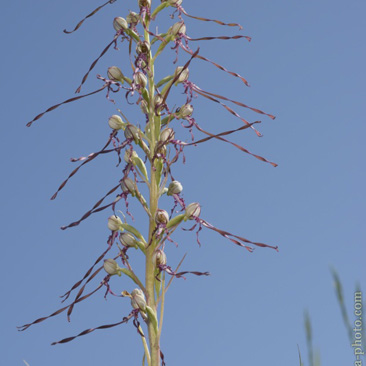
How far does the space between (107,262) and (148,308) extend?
61cm

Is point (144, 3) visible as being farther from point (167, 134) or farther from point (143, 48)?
point (167, 134)

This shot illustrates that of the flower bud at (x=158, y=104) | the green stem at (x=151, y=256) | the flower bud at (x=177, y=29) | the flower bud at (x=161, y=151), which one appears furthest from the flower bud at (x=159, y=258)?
the flower bud at (x=177, y=29)

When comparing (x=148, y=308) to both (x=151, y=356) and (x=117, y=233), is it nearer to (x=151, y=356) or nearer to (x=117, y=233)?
(x=151, y=356)

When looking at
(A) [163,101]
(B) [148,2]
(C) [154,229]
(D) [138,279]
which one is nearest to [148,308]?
(D) [138,279]

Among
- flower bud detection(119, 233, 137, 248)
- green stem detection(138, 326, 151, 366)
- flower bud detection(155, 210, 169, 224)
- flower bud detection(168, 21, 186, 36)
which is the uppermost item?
flower bud detection(168, 21, 186, 36)

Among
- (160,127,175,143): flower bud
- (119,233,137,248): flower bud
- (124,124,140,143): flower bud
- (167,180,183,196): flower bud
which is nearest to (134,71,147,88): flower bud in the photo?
(124,124,140,143): flower bud

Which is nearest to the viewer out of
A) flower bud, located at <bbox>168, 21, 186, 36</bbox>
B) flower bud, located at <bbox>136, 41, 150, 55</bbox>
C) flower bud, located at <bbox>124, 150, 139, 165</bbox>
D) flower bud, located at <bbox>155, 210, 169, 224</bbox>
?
flower bud, located at <bbox>155, 210, 169, 224</bbox>

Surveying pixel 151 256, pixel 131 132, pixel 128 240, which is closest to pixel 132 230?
pixel 128 240

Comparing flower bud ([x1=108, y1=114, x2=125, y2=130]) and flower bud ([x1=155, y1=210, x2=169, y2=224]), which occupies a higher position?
flower bud ([x1=108, y1=114, x2=125, y2=130])

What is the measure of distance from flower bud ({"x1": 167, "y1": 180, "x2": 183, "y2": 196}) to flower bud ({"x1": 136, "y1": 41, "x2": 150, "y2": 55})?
1452 millimetres

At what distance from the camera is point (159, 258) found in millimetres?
4820

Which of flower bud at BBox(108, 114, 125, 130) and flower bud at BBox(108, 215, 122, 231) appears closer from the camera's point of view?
flower bud at BBox(108, 215, 122, 231)

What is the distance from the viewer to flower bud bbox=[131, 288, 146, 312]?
188 inches

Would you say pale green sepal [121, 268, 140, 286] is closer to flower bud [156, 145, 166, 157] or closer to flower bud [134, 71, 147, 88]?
flower bud [156, 145, 166, 157]
